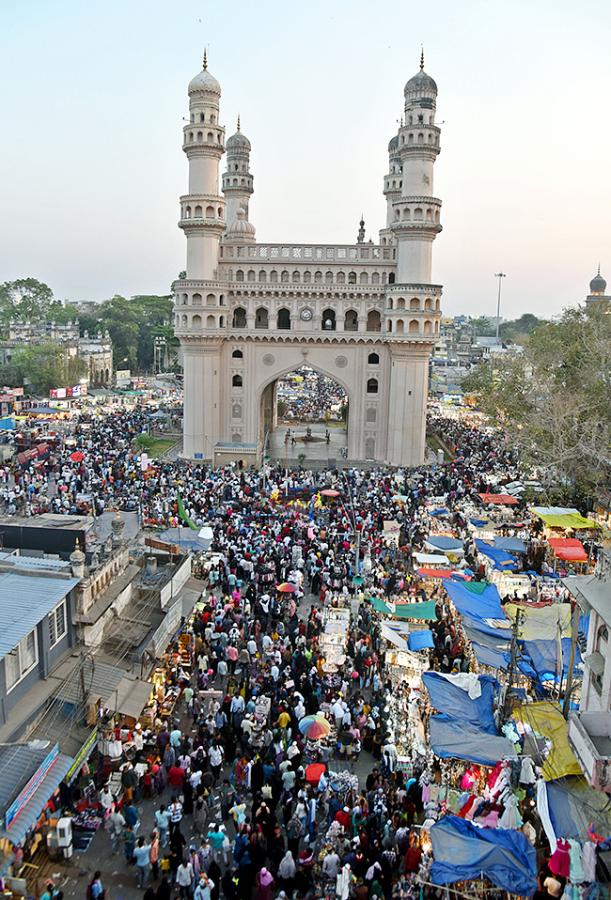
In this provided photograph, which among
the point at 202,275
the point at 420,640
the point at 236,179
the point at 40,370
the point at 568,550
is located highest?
the point at 236,179

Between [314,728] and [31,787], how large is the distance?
4.33 meters

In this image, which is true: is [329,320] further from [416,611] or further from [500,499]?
[416,611]

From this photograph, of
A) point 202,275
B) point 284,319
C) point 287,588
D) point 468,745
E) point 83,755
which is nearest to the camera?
point 83,755

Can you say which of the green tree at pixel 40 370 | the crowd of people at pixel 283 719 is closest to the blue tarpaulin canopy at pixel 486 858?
the crowd of people at pixel 283 719

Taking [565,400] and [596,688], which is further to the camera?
[565,400]

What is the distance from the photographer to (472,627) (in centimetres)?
1493

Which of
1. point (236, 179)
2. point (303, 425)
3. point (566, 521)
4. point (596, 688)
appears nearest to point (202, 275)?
point (236, 179)

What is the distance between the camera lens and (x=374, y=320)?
127ft

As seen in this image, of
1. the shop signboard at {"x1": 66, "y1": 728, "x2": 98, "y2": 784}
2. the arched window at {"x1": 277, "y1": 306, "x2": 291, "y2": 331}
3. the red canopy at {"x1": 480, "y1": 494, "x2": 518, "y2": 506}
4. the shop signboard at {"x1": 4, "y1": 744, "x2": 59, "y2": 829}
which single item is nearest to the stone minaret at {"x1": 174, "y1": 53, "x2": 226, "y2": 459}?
the arched window at {"x1": 277, "y1": 306, "x2": 291, "y2": 331}

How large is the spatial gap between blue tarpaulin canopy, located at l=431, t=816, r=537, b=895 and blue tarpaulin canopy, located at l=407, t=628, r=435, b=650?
5582mm

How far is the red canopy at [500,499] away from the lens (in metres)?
26.3

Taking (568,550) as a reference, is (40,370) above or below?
above

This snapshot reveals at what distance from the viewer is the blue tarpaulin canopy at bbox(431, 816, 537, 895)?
8.40 meters

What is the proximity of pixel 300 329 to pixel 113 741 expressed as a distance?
29.4m
